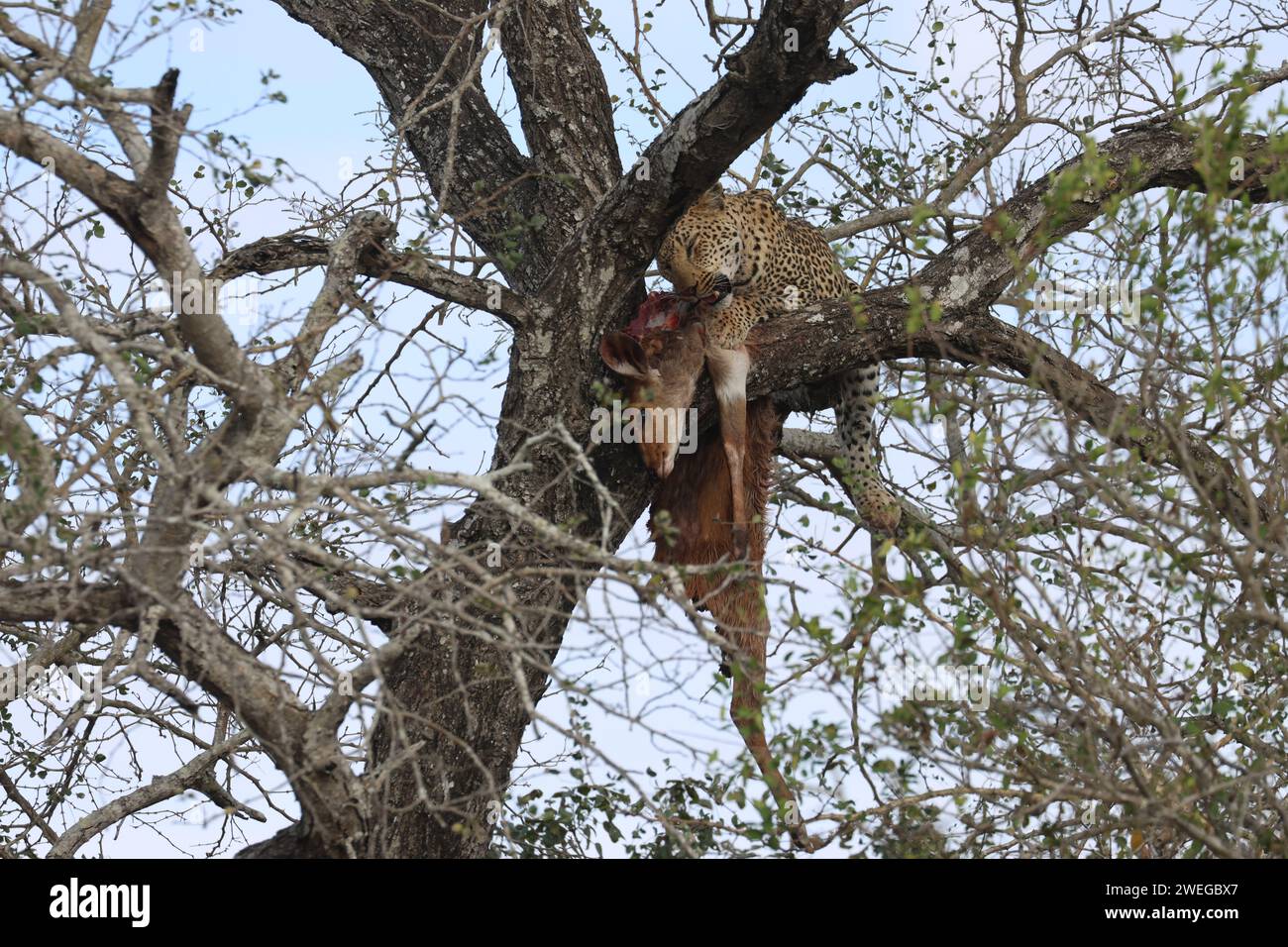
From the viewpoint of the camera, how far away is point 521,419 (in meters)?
5.70

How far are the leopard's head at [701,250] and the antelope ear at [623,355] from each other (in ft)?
2.16

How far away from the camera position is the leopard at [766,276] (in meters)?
6.18

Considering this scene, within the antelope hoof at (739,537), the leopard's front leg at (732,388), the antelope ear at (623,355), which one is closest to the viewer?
the antelope ear at (623,355)

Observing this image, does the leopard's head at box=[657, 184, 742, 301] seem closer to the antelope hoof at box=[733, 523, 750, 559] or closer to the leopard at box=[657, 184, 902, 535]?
the leopard at box=[657, 184, 902, 535]

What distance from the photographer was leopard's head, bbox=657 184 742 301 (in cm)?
620

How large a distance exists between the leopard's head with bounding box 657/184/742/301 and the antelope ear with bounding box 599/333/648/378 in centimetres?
66

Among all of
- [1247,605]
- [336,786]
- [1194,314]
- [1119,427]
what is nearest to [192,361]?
[336,786]

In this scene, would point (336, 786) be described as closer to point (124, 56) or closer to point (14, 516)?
point (14, 516)

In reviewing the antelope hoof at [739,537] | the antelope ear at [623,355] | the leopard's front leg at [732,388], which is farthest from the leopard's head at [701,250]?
the antelope hoof at [739,537]

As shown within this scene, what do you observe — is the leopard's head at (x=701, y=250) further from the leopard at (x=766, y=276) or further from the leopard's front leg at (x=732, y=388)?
the leopard's front leg at (x=732, y=388)

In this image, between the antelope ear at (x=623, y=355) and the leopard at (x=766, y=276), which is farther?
the leopard at (x=766, y=276)

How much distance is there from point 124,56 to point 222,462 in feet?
4.25
